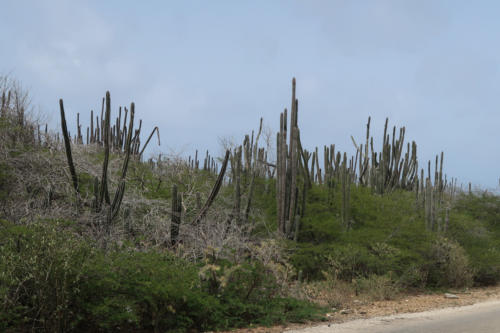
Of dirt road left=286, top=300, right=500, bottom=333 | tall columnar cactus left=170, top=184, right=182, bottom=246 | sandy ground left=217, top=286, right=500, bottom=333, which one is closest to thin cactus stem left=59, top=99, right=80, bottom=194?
tall columnar cactus left=170, top=184, right=182, bottom=246

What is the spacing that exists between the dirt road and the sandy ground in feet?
1.14

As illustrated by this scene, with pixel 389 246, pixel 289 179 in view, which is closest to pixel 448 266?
pixel 389 246

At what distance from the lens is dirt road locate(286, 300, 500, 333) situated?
8.02 meters

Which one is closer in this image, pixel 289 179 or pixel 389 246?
pixel 389 246

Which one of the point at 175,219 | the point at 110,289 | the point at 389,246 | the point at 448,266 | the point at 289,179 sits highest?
the point at 289,179

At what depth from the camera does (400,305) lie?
11.4 m

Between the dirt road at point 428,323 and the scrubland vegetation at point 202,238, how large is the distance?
858 millimetres

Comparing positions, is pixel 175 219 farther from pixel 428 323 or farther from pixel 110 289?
pixel 428 323

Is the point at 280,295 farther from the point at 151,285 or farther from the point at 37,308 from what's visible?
the point at 37,308

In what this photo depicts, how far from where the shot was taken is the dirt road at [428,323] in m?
8.02

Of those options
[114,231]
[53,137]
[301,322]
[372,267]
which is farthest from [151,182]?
[301,322]

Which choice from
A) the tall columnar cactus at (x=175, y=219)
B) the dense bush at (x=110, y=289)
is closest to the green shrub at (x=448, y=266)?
the dense bush at (x=110, y=289)

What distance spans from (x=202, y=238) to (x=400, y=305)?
15.4 ft

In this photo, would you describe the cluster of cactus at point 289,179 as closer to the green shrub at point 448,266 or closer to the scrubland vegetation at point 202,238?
the scrubland vegetation at point 202,238
